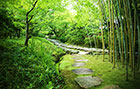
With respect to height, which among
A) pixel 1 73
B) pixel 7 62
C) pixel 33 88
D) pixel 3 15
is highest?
pixel 3 15

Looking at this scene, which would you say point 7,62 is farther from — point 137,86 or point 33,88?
point 137,86

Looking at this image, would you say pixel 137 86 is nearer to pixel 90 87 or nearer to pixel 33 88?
pixel 90 87

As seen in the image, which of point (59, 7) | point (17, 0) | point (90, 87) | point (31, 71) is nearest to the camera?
point (90, 87)

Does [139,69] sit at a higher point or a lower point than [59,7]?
lower

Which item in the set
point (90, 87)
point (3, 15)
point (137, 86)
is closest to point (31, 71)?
point (90, 87)

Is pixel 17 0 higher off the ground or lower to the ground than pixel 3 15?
higher

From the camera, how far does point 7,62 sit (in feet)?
7.85

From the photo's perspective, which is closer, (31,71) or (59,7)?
(31,71)

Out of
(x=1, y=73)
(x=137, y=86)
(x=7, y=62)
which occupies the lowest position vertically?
(x=137, y=86)

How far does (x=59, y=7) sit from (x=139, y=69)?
407cm

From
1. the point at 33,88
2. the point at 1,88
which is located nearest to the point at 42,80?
the point at 33,88

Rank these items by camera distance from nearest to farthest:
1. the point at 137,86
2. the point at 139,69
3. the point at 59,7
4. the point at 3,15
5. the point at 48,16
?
the point at 137,86
the point at 139,69
the point at 3,15
the point at 59,7
the point at 48,16

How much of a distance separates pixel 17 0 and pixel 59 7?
1877mm

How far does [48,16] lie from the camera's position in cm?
476
